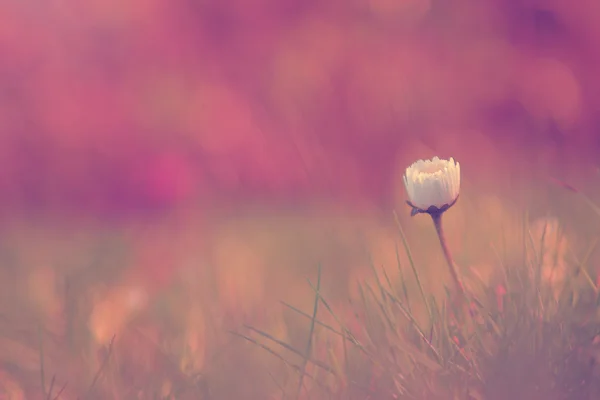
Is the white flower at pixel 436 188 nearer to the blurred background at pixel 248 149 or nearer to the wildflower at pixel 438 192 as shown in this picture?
the wildflower at pixel 438 192

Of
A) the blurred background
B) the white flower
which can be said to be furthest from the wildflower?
the blurred background

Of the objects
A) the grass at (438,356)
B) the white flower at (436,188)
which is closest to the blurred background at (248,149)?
the grass at (438,356)

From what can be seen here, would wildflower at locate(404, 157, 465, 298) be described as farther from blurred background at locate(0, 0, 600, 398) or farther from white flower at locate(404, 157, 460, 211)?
blurred background at locate(0, 0, 600, 398)

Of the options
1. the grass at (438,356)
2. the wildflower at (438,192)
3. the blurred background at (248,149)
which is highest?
the blurred background at (248,149)

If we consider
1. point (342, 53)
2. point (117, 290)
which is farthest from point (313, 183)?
point (342, 53)

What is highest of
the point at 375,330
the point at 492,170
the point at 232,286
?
the point at 492,170

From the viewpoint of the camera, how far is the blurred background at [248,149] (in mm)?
1253

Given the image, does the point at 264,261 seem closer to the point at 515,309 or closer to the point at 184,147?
the point at 515,309

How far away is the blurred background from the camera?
1.25 metres

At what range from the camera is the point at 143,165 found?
542cm

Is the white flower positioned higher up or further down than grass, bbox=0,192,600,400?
higher up

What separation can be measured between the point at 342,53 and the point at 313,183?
2897 mm

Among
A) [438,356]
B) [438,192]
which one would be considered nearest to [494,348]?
[438,356]

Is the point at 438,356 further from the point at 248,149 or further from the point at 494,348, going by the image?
the point at 248,149
